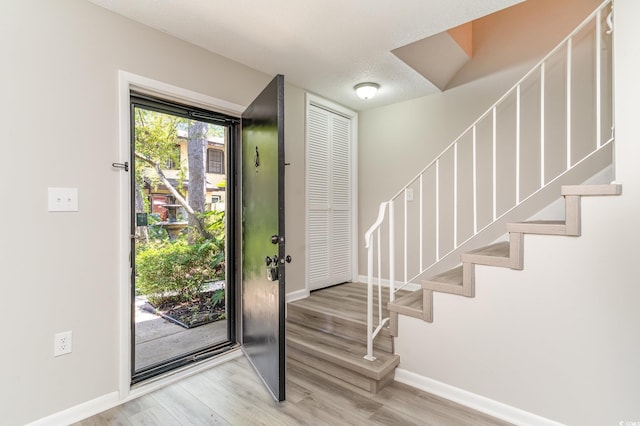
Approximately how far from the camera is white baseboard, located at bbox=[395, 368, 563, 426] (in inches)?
70.4

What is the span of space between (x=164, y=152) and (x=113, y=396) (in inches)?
69.2

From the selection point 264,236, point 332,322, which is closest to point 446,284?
point 332,322

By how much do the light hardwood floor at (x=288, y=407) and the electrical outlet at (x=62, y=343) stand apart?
0.44 m

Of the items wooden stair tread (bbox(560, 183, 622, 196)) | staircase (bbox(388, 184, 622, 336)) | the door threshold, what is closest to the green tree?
the door threshold

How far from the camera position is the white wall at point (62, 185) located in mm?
1666

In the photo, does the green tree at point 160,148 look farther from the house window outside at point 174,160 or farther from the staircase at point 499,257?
the staircase at point 499,257

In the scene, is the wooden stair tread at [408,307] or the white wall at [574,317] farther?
the wooden stair tread at [408,307]

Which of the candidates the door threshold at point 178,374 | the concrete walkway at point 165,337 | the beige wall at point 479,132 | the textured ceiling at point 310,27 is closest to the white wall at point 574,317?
the textured ceiling at point 310,27

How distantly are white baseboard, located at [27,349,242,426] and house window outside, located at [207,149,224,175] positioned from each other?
63.0 inches

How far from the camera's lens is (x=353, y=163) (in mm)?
4051

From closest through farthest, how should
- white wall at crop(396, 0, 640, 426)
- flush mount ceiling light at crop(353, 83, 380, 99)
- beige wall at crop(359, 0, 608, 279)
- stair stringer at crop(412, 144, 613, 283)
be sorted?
white wall at crop(396, 0, 640, 426) < stair stringer at crop(412, 144, 613, 283) < beige wall at crop(359, 0, 608, 279) < flush mount ceiling light at crop(353, 83, 380, 99)

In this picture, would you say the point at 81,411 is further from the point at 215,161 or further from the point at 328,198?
the point at 328,198

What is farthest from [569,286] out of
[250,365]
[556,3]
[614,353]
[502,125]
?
[556,3]

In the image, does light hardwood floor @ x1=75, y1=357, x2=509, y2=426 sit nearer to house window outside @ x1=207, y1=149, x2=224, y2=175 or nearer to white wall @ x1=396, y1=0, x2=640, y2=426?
white wall @ x1=396, y1=0, x2=640, y2=426
